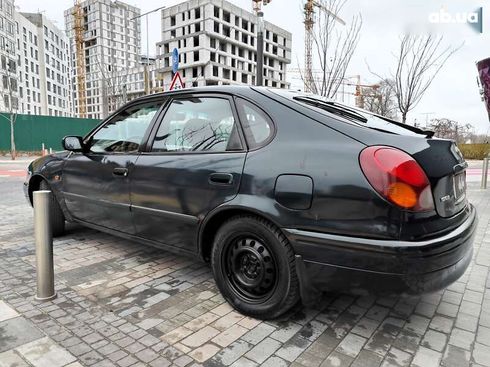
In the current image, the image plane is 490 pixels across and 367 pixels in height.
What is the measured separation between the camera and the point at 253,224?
242 cm

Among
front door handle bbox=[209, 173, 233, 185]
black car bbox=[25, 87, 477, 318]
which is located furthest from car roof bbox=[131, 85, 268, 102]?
front door handle bbox=[209, 173, 233, 185]

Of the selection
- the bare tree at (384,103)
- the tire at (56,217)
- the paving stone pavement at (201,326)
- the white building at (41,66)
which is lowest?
the paving stone pavement at (201,326)

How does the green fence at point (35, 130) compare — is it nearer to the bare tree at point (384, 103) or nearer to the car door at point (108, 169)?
the bare tree at point (384, 103)

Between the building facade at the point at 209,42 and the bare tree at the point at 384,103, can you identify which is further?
the building facade at the point at 209,42

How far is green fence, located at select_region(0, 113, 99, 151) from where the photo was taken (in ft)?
77.8

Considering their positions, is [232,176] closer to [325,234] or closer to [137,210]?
[325,234]

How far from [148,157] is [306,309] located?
1751 mm

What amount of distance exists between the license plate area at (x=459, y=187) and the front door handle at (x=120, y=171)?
254 cm

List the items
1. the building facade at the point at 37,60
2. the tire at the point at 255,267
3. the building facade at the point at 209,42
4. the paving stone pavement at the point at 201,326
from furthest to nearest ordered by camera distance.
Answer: the building facade at the point at 209,42
the building facade at the point at 37,60
the tire at the point at 255,267
the paving stone pavement at the point at 201,326

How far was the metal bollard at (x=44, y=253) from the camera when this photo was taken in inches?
109

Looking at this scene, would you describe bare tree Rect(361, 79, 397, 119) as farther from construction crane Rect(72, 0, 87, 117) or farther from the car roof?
construction crane Rect(72, 0, 87, 117)

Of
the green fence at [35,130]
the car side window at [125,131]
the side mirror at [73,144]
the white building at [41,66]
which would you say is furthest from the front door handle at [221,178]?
the white building at [41,66]

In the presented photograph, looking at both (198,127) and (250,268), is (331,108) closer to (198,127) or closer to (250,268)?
(198,127)

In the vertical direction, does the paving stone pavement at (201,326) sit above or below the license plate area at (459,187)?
below
